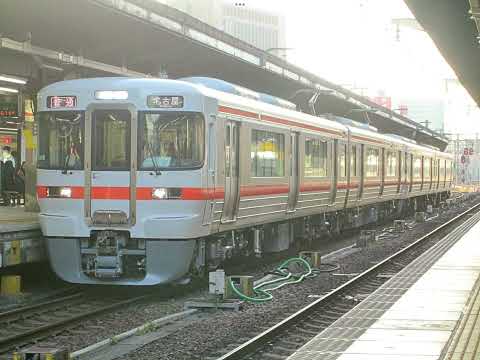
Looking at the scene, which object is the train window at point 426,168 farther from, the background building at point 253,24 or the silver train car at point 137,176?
the background building at point 253,24

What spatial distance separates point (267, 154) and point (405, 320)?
5660 mm

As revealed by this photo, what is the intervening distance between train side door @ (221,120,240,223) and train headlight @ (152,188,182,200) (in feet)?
4.39

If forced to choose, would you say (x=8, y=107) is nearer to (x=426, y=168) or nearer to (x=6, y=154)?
(x=6, y=154)

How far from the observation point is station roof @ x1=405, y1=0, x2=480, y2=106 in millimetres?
8562

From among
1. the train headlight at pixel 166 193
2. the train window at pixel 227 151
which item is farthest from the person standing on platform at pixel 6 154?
the train headlight at pixel 166 193

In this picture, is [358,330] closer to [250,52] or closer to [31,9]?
[31,9]

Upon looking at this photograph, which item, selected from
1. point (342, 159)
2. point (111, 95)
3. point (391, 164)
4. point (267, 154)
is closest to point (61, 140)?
point (111, 95)

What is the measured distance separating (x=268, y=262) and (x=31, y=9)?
674 centimetres

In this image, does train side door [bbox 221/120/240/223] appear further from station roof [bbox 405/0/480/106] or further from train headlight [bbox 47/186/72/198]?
station roof [bbox 405/0/480/106]

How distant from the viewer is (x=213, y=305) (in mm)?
10672

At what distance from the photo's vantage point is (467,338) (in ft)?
26.1

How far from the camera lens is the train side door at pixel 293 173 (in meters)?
15.9

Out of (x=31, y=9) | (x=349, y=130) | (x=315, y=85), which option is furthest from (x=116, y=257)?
(x=315, y=85)

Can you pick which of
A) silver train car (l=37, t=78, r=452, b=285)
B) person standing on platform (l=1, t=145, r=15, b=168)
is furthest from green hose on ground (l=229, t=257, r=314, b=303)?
person standing on platform (l=1, t=145, r=15, b=168)
